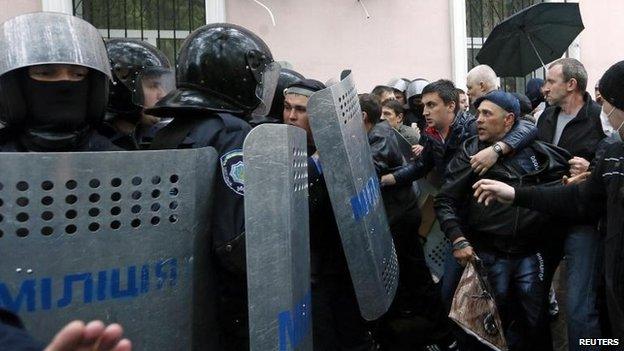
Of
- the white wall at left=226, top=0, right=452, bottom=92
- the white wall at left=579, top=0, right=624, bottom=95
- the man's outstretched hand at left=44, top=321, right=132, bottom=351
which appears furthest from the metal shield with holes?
the white wall at left=579, top=0, right=624, bottom=95

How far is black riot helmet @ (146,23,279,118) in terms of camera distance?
94.5 inches

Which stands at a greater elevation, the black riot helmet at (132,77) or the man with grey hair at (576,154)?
the black riot helmet at (132,77)

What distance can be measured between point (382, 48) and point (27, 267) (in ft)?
25.8

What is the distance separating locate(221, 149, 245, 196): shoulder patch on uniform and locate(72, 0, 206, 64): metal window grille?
697cm

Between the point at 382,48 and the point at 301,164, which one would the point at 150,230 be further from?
the point at 382,48

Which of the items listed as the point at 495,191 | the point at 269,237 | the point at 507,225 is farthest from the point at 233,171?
the point at 507,225

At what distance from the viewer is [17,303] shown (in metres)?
1.66

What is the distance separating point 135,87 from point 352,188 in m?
1.35

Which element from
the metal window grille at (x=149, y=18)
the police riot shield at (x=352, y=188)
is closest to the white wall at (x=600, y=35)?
the metal window grille at (x=149, y=18)

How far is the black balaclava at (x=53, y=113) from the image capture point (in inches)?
84.5

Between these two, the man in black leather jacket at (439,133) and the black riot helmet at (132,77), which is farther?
the man in black leather jacket at (439,133)

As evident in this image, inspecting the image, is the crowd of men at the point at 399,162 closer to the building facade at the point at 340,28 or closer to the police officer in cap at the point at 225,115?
the police officer in cap at the point at 225,115
